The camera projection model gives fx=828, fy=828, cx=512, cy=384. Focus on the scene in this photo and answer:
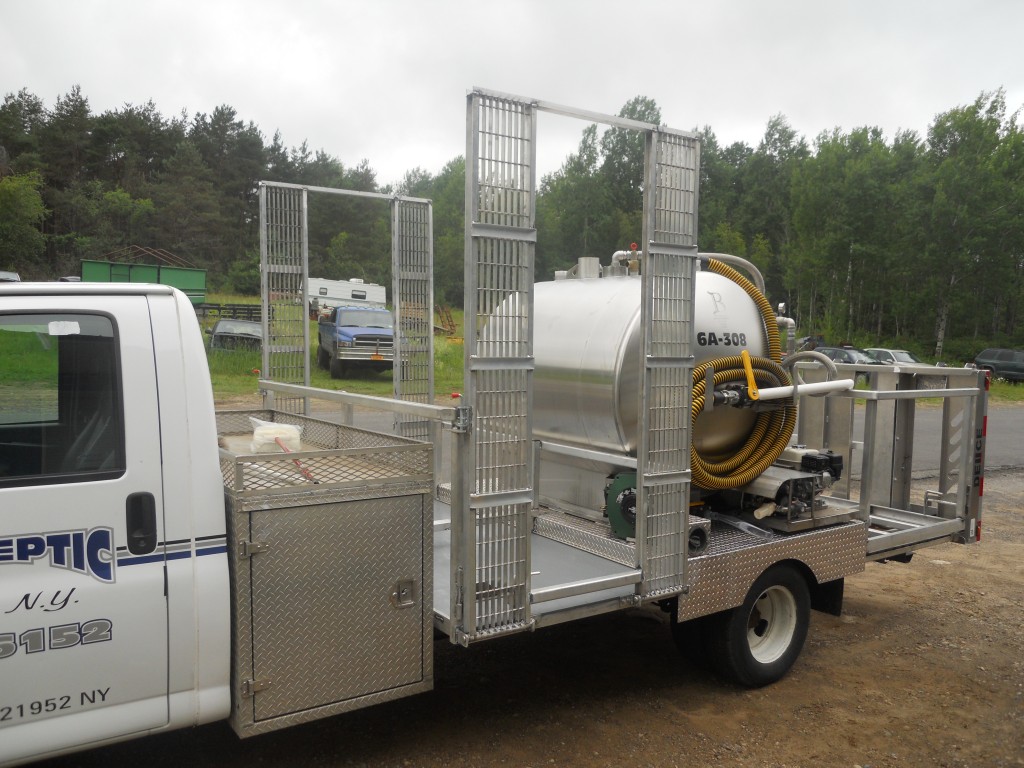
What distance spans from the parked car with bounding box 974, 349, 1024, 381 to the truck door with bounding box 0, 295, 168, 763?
37.8 metres

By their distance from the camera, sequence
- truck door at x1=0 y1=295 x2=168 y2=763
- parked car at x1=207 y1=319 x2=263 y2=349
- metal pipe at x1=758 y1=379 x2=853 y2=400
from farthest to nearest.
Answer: parked car at x1=207 y1=319 x2=263 y2=349 → metal pipe at x1=758 y1=379 x2=853 y2=400 → truck door at x1=0 y1=295 x2=168 y2=763

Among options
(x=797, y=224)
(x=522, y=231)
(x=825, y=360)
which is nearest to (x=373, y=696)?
(x=522, y=231)

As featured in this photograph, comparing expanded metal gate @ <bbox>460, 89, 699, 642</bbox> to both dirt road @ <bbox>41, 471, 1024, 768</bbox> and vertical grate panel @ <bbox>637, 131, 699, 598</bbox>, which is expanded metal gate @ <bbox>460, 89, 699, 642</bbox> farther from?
dirt road @ <bbox>41, 471, 1024, 768</bbox>

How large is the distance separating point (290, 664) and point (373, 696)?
1.34ft

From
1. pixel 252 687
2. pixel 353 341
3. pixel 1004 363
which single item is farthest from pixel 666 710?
pixel 1004 363

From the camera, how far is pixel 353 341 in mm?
19250

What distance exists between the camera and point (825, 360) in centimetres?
576

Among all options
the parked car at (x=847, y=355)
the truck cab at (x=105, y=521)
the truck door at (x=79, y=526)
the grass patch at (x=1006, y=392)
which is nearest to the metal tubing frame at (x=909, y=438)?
the truck cab at (x=105, y=521)

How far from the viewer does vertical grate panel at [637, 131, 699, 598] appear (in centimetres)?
401

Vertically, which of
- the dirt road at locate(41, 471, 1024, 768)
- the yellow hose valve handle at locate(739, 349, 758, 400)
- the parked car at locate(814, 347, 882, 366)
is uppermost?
the yellow hose valve handle at locate(739, 349, 758, 400)

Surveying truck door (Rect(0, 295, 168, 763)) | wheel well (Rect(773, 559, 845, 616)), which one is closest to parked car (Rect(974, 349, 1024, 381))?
wheel well (Rect(773, 559, 845, 616))

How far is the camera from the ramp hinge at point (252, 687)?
3084 mm

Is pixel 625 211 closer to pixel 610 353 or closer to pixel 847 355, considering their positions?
pixel 847 355

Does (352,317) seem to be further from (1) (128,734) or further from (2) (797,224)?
(2) (797,224)
